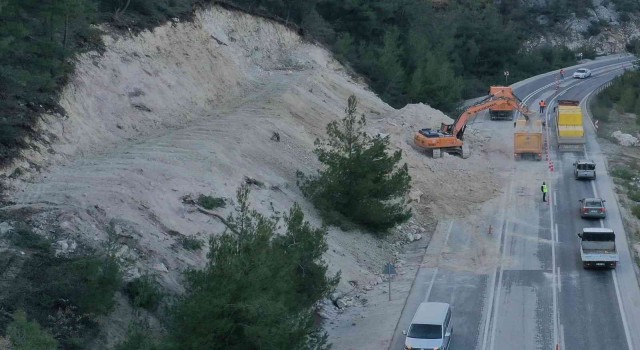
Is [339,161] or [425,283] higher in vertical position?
[339,161]

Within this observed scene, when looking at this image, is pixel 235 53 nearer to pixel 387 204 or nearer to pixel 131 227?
pixel 387 204

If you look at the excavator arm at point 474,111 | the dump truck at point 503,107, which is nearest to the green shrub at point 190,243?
the excavator arm at point 474,111

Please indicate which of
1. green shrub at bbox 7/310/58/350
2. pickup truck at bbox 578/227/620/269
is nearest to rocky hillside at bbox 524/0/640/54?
pickup truck at bbox 578/227/620/269

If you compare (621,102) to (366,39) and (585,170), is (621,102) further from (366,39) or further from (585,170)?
(585,170)

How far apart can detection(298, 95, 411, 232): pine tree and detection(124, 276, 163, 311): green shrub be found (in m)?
14.4

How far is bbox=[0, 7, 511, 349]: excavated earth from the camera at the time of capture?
28.3 m

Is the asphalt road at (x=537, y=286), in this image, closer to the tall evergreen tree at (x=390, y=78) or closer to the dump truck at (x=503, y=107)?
the dump truck at (x=503, y=107)

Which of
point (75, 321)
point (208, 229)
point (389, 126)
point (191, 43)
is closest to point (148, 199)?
point (208, 229)

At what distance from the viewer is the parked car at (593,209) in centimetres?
4247

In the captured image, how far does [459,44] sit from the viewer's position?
293 ft

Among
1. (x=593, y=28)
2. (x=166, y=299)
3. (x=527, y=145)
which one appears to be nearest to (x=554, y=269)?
(x=166, y=299)

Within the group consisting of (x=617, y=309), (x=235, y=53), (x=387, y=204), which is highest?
(x=235, y=53)

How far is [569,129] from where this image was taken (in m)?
56.5

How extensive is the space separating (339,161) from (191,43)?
14.0 metres
